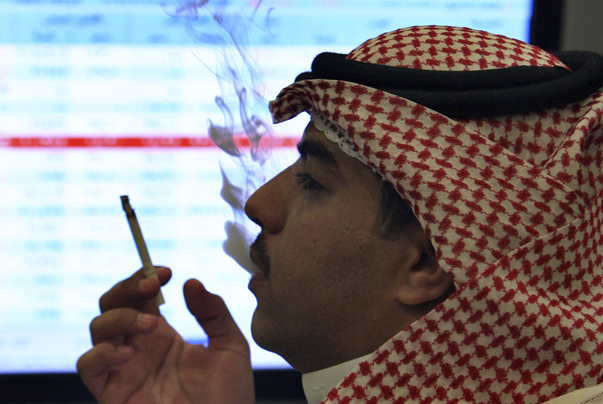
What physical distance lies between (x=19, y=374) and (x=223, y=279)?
0.50 m

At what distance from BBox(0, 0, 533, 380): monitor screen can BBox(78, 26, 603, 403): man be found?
1.20 ft

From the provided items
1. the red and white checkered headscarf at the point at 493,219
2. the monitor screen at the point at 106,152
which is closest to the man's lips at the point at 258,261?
the red and white checkered headscarf at the point at 493,219

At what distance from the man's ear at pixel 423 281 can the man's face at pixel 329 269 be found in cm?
1

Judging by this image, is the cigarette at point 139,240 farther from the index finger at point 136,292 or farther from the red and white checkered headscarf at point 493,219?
the red and white checkered headscarf at point 493,219

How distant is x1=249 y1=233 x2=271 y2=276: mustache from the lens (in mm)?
796

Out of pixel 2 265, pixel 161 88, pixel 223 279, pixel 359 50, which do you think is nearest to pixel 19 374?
pixel 2 265

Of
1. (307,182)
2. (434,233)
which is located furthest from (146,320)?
(434,233)

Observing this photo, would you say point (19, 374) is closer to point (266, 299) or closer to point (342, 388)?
point (266, 299)

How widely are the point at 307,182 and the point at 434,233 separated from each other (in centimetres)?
22

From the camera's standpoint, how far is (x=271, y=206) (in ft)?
2.63

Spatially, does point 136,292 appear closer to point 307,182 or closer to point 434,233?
point 307,182

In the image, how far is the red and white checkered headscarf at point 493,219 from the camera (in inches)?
23.7

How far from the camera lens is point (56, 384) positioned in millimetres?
1193

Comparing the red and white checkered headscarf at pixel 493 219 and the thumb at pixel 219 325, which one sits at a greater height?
the red and white checkered headscarf at pixel 493 219
